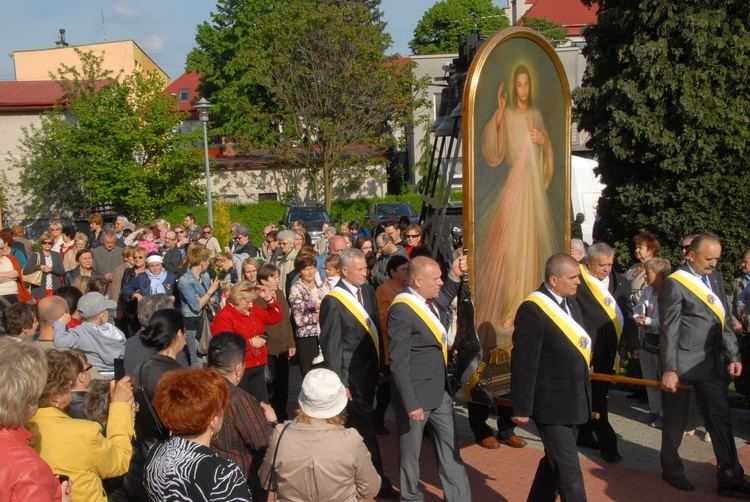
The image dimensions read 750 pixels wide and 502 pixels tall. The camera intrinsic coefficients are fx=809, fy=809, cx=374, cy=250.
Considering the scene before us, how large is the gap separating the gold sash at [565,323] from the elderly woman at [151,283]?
18.3 ft

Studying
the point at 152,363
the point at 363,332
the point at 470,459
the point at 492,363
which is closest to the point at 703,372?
the point at 492,363

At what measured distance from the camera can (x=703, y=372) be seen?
249 inches

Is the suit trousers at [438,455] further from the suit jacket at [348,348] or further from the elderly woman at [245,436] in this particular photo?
the elderly woman at [245,436]

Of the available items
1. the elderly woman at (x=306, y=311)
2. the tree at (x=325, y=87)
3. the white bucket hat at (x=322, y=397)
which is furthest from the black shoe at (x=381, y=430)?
the tree at (x=325, y=87)

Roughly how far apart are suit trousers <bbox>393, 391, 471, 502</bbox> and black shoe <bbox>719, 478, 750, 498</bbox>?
2153 millimetres

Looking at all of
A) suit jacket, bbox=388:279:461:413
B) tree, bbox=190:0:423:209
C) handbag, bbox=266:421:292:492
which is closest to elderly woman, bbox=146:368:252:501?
handbag, bbox=266:421:292:492

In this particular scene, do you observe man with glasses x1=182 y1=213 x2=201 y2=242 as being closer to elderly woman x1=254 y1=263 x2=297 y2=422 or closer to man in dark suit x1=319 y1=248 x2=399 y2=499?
elderly woman x1=254 y1=263 x2=297 y2=422

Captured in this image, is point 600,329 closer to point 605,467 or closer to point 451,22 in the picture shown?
point 605,467

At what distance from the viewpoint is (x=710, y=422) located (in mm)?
6320

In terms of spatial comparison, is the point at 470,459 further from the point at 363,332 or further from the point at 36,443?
the point at 36,443

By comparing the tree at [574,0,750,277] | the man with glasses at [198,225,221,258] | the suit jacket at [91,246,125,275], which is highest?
the tree at [574,0,750,277]

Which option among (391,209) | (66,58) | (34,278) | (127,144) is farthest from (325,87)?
(34,278)

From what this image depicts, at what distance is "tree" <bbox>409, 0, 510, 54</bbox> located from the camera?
5403 cm

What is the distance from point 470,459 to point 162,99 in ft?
87.5
